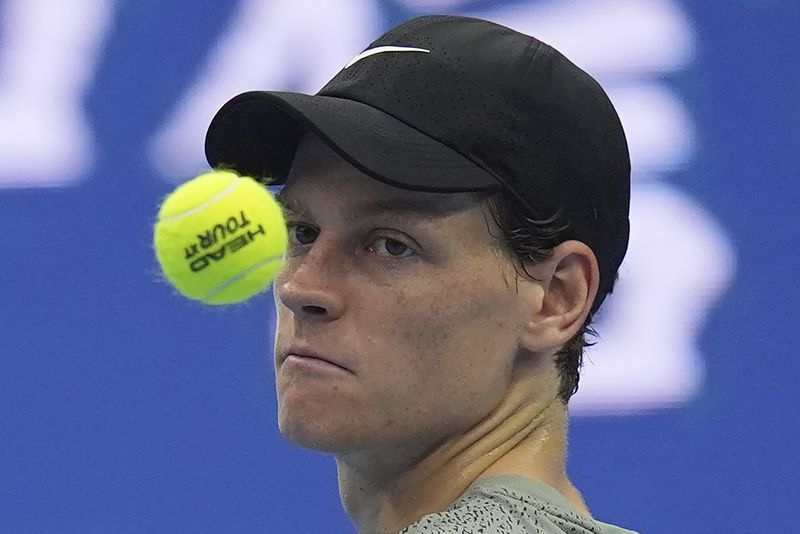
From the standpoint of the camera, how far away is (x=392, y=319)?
3.92 ft

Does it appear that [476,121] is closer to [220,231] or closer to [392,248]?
[392,248]

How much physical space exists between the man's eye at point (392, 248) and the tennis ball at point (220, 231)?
0.27ft

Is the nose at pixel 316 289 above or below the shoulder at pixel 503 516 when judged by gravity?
above

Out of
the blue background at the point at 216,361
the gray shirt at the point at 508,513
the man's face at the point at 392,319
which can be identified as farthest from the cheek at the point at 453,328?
the blue background at the point at 216,361

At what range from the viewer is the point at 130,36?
2.57m

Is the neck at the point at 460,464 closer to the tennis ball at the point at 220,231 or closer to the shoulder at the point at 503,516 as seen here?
the shoulder at the point at 503,516

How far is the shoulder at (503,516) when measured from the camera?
1.04m

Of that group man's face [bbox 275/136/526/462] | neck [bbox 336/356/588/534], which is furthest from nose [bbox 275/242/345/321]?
neck [bbox 336/356/588/534]

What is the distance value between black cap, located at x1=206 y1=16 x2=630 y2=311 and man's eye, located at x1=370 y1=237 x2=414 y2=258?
0.07 m

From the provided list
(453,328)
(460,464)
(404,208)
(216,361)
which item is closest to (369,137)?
(404,208)

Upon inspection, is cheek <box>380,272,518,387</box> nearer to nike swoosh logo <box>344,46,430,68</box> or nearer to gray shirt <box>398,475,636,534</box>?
gray shirt <box>398,475,636,534</box>

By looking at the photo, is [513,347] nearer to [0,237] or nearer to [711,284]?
[711,284]

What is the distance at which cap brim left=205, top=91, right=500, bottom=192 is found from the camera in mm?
1162

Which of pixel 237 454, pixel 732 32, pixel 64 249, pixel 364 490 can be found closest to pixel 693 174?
pixel 732 32
